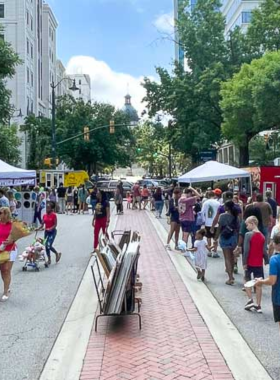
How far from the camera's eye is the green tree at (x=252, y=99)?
27.8 m

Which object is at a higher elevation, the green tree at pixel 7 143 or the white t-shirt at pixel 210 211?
the green tree at pixel 7 143

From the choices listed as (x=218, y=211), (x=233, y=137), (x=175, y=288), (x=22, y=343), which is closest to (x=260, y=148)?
(x=233, y=137)

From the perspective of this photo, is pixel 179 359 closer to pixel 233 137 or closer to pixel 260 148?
pixel 233 137

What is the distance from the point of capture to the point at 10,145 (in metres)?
25.5

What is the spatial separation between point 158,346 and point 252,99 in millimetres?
25995

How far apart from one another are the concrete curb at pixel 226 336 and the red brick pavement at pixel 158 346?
98 millimetres

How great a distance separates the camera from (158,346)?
21.2 feet

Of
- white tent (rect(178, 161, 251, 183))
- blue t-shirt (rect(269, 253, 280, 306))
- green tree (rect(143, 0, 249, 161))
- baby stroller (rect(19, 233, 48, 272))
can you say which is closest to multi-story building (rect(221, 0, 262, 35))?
green tree (rect(143, 0, 249, 161))

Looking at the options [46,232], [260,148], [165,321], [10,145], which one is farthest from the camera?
[260,148]

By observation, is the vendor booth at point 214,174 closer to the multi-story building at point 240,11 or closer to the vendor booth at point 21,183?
the vendor booth at point 21,183

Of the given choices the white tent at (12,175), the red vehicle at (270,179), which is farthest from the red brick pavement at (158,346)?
the red vehicle at (270,179)

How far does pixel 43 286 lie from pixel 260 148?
42708 mm

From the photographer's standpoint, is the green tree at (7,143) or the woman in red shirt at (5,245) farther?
the green tree at (7,143)

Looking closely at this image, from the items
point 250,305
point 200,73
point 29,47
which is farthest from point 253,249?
point 29,47
